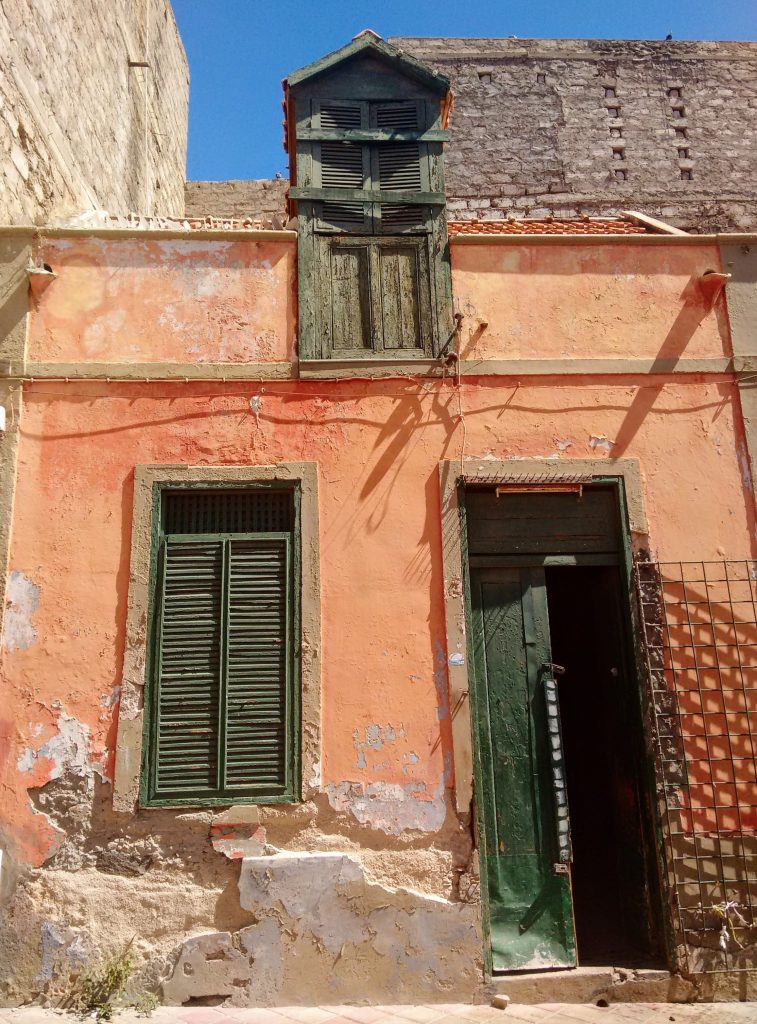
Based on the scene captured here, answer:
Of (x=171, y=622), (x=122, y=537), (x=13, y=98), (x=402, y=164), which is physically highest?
(x=13, y=98)

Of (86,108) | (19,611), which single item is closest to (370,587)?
(19,611)

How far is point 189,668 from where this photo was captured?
5.38m

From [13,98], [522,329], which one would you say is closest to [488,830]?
[522,329]

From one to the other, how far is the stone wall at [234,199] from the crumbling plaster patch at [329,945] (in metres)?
11.1

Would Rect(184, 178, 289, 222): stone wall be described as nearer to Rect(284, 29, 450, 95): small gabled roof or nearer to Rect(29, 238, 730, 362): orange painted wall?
Rect(284, 29, 450, 95): small gabled roof

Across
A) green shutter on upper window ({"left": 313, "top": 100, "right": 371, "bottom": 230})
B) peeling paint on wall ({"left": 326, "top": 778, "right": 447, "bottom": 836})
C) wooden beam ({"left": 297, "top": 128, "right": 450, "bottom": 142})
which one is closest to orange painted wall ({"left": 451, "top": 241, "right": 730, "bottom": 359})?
green shutter on upper window ({"left": 313, "top": 100, "right": 371, "bottom": 230})

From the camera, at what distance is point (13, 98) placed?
20.8ft

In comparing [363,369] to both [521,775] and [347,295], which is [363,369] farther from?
[521,775]

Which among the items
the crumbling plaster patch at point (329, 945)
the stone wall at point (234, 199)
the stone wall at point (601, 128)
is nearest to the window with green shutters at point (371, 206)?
the crumbling plaster patch at point (329, 945)

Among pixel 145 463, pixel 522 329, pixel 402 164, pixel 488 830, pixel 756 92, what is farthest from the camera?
pixel 756 92

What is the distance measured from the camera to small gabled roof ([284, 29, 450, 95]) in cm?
642

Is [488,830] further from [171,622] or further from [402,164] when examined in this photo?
[402,164]

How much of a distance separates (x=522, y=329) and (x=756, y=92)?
525 inches

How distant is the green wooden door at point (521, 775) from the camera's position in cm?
514
